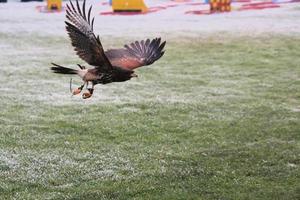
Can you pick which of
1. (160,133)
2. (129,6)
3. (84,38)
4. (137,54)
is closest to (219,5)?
(129,6)

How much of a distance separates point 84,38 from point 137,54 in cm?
53

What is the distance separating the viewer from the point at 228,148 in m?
7.79

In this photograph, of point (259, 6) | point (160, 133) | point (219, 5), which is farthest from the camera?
point (259, 6)

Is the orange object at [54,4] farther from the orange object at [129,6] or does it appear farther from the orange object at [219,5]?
the orange object at [219,5]

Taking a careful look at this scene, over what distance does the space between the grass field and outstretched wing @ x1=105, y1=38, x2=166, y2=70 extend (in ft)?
10.7

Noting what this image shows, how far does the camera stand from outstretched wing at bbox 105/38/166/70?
253 cm

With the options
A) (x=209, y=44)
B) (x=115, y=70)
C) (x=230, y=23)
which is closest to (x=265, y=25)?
(x=230, y=23)

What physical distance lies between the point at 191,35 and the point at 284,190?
14.2m

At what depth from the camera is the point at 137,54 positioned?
2.81m

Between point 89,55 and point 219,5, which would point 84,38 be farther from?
point 219,5

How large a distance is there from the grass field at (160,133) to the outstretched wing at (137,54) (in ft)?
10.7

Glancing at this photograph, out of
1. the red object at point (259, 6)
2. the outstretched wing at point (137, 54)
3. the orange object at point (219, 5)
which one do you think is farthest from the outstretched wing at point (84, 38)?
the red object at point (259, 6)

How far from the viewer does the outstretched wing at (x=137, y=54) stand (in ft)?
8.30

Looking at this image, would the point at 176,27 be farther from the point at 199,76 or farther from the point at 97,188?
the point at 97,188
